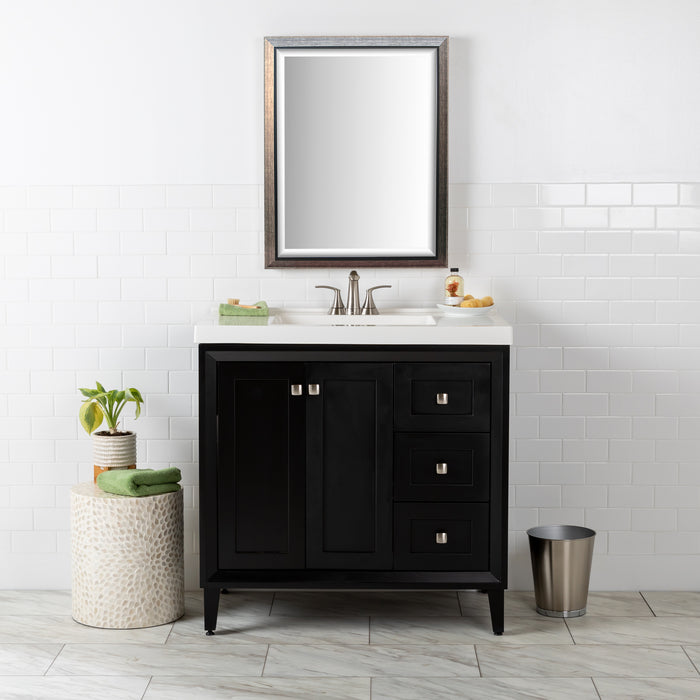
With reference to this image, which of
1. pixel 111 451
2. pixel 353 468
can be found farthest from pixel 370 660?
pixel 111 451

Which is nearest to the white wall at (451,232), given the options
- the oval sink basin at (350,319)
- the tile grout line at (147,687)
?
the oval sink basin at (350,319)

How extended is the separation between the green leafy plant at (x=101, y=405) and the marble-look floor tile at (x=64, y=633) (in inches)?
26.8

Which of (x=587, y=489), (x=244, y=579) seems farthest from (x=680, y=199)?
(x=244, y=579)

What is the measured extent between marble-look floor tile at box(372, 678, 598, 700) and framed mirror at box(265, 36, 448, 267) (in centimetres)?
153

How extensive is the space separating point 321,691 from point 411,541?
2.01 ft

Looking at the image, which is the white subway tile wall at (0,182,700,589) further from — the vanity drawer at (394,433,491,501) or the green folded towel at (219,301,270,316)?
the vanity drawer at (394,433,491,501)

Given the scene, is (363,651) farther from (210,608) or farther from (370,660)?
(210,608)

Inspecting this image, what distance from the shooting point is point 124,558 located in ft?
10.9

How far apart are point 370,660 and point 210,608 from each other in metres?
0.58

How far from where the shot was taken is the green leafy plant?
351 centimetres

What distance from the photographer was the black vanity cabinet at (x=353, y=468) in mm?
3199

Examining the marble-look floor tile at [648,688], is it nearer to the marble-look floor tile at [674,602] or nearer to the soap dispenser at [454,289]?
the marble-look floor tile at [674,602]

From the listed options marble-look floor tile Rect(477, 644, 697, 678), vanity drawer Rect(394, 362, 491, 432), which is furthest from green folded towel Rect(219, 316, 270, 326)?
marble-look floor tile Rect(477, 644, 697, 678)

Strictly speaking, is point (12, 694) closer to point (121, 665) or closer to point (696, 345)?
point (121, 665)
